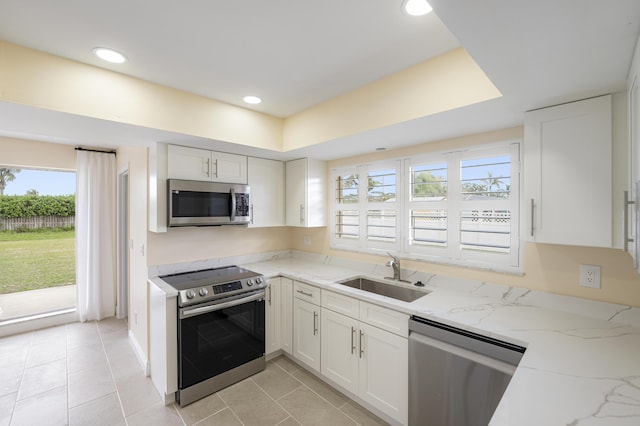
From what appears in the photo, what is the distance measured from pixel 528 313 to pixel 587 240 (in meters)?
0.57

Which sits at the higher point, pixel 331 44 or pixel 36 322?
pixel 331 44

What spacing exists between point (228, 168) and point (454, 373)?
8.24 feet

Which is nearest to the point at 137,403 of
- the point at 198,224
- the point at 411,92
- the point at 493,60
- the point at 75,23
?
the point at 198,224

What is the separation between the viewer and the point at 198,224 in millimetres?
2633

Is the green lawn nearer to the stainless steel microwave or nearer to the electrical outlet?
the stainless steel microwave

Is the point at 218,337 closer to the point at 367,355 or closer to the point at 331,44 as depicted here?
the point at 367,355

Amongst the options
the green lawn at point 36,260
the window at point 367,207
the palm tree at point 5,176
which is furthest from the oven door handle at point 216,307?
the palm tree at point 5,176

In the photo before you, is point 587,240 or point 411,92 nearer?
point 587,240

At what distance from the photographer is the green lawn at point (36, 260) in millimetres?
3564

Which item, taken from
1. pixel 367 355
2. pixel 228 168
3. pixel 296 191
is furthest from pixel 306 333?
pixel 228 168

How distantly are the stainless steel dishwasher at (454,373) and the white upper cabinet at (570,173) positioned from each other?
2.36 ft

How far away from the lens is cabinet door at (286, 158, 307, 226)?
3.25 m

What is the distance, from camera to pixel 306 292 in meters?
2.69

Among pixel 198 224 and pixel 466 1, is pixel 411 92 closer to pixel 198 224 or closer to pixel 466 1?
pixel 466 1
